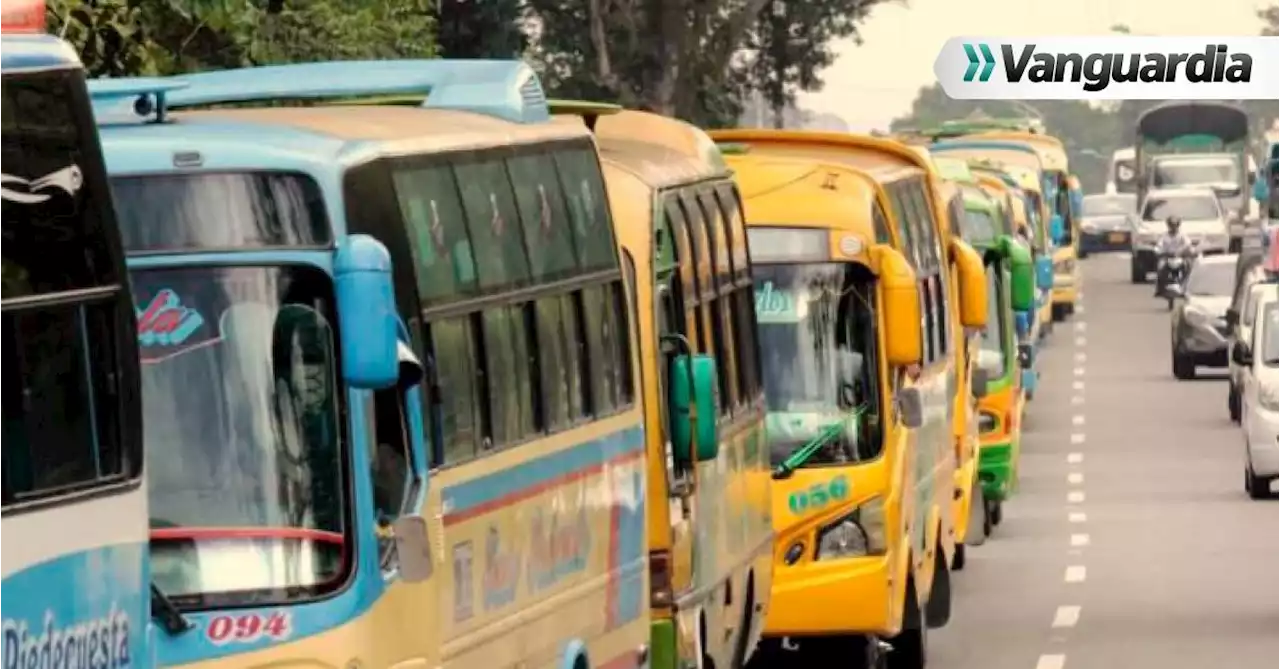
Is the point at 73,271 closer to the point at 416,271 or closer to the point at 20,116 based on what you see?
the point at 20,116

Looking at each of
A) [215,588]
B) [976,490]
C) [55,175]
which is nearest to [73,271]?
[55,175]

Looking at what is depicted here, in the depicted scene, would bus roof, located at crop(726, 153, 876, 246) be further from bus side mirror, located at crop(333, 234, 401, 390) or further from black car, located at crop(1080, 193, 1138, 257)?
black car, located at crop(1080, 193, 1138, 257)

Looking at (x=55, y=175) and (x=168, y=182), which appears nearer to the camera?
(x=55, y=175)

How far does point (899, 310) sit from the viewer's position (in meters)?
18.3

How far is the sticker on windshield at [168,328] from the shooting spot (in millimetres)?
9734

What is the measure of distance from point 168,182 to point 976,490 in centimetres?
1832

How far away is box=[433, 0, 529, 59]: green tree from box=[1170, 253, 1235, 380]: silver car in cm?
843

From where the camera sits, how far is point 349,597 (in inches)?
384

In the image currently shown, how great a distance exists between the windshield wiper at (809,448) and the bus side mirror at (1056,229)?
41313 mm

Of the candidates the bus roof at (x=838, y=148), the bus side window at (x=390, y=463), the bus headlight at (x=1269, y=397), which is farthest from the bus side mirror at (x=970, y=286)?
the bus side window at (x=390, y=463)

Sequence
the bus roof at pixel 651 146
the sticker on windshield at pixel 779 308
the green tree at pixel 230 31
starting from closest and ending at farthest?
the bus roof at pixel 651 146, the sticker on windshield at pixel 779 308, the green tree at pixel 230 31

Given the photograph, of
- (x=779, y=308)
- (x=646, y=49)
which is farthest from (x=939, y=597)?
(x=646, y=49)

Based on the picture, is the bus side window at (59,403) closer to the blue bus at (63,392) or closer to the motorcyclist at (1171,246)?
the blue bus at (63,392)

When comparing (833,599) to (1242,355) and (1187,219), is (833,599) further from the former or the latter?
(1187,219)
